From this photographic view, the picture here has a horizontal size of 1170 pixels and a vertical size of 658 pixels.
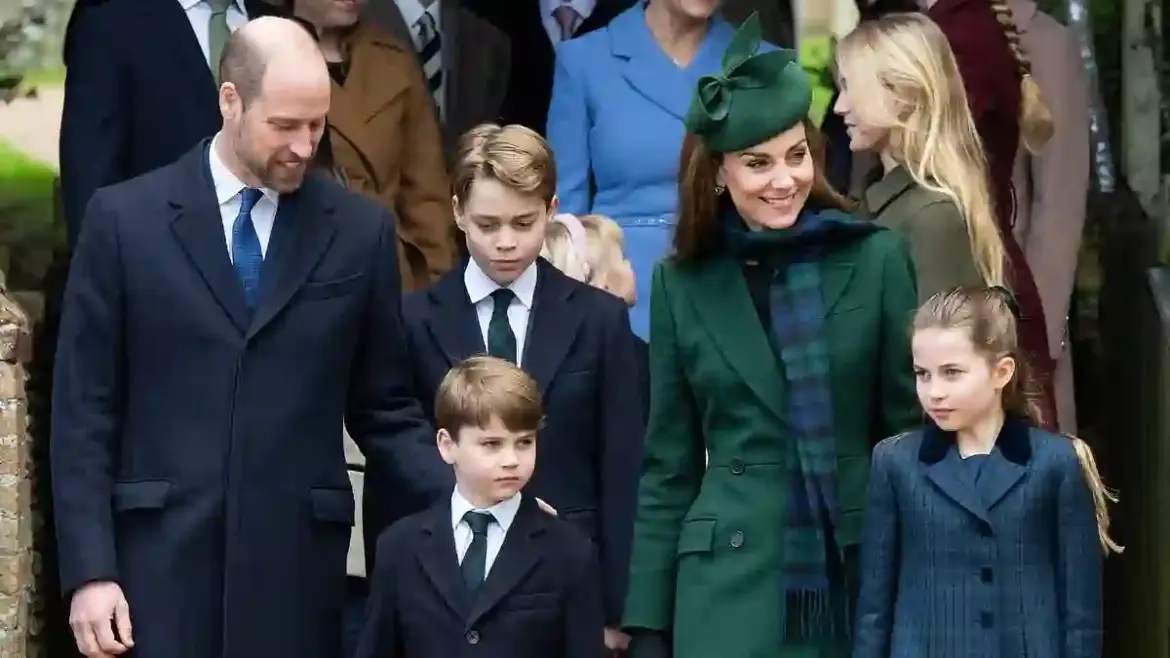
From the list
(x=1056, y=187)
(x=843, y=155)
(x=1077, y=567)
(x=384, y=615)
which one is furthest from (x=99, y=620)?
(x=1056, y=187)

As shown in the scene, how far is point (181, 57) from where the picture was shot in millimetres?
5496

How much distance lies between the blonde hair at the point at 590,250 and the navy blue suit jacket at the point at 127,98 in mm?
846

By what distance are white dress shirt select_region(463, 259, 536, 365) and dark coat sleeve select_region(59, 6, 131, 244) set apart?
1.04 m

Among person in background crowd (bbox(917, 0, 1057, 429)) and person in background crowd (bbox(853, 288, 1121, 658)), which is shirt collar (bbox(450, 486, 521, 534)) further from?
person in background crowd (bbox(917, 0, 1057, 429))

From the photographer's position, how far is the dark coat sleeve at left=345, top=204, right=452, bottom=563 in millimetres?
4492

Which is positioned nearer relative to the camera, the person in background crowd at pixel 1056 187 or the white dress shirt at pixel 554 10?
the person in background crowd at pixel 1056 187

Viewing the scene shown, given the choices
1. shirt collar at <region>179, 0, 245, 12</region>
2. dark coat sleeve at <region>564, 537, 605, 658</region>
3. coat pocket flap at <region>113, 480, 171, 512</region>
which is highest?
shirt collar at <region>179, 0, 245, 12</region>

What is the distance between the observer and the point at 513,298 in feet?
16.0

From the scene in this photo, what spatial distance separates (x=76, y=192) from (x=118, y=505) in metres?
1.32

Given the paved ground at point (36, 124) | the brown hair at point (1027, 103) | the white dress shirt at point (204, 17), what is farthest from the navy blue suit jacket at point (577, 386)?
the paved ground at point (36, 124)

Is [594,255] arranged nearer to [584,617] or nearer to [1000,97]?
[1000,97]

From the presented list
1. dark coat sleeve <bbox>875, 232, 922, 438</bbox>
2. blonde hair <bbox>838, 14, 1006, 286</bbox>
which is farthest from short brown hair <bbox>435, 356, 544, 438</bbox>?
blonde hair <bbox>838, 14, 1006, 286</bbox>

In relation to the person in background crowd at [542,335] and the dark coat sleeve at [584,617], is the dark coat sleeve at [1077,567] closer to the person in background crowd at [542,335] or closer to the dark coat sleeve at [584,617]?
the dark coat sleeve at [584,617]

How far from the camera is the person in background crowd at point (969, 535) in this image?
13.1 feet
